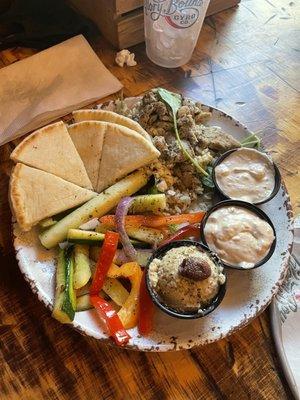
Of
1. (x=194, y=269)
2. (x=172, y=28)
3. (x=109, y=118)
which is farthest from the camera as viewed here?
(x=172, y=28)

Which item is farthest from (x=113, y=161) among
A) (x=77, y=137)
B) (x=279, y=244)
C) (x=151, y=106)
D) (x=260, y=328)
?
(x=260, y=328)

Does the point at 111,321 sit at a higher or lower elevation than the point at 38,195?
lower

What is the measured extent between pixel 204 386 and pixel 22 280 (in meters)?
0.87

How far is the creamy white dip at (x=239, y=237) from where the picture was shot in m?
1.86

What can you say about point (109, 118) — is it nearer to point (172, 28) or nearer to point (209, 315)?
point (172, 28)

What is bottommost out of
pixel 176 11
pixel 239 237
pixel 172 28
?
pixel 239 237

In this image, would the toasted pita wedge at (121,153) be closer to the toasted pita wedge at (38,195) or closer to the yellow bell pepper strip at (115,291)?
the toasted pita wedge at (38,195)

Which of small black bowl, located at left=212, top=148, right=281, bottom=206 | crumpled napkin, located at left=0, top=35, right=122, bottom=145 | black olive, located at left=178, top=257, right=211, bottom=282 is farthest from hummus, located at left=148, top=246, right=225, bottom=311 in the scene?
crumpled napkin, located at left=0, top=35, right=122, bottom=145

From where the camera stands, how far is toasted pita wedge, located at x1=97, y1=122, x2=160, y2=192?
2.10 metres

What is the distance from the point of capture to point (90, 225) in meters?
1.97

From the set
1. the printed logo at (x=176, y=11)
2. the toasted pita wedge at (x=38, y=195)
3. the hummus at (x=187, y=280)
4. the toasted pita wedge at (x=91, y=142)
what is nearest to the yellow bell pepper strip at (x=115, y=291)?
the hummus at (x=187, y=280)

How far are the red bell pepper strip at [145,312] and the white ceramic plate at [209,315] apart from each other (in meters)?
0.03

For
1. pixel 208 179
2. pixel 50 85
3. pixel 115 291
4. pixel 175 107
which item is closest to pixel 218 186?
pixel 208 179

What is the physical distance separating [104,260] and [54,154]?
0.59m
